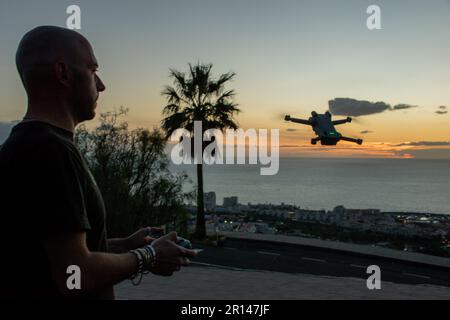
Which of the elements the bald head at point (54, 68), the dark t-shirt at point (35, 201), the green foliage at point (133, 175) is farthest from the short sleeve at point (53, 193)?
the green foliage at point (133, 175)

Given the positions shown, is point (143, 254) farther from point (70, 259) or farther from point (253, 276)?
point (253, 276)

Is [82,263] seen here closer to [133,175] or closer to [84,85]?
[84,85]

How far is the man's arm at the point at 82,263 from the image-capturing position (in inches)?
51.2

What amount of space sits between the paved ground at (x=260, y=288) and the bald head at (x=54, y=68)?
299 inches

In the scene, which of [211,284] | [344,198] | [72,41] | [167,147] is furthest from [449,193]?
[72,41]

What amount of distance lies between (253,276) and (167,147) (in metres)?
12.0

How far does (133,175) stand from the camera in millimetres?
19672

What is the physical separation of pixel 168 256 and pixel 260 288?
8.38 m

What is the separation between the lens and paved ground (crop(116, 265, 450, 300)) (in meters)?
8.97

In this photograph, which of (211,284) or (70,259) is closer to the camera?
(70,259)

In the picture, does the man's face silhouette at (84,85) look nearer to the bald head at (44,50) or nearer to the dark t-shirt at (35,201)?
the bald head at (44,50)

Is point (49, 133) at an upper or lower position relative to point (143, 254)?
upper
